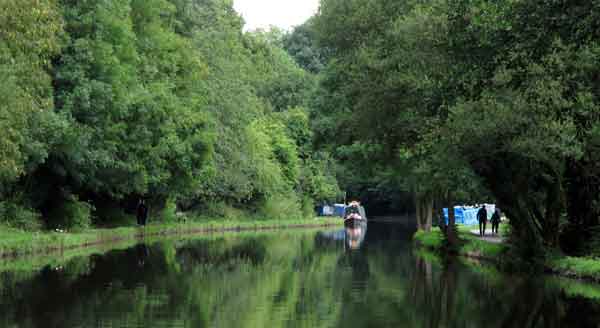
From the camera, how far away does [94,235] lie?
133 feet

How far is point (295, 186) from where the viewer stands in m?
86.8

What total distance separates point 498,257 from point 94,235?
17154mm

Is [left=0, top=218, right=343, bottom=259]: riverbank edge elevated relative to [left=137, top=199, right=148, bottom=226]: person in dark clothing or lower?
lower

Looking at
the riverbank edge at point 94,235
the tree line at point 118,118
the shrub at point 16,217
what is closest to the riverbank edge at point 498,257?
the tree line at point 118,118

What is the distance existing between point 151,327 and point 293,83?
79058 millimetres

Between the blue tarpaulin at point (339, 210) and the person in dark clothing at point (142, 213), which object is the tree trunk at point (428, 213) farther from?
the blue tarpaulin at point (339, 210)

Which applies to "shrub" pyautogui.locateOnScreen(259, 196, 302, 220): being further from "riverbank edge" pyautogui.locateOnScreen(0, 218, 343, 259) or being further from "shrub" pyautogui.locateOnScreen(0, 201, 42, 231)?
"shrub" pyautogui.locateOnScreen(0, 201, 42, 231)

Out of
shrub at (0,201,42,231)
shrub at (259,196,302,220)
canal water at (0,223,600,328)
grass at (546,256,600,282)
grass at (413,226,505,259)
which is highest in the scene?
shrub at (259,196,302,220)

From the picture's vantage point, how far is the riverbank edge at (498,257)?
25.2 m

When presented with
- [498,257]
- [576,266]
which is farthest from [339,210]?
[576,266]

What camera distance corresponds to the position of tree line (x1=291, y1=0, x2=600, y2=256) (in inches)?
→ 640

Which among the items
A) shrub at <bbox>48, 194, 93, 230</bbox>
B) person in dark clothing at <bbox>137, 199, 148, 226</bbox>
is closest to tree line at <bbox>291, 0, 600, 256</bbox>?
shrub at <bbox>48, 194, 93, 230</bbox>

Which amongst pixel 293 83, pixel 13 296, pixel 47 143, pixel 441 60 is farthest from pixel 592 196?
pixel 293 83

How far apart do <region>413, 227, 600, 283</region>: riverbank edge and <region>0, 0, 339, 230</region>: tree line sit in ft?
42.8
